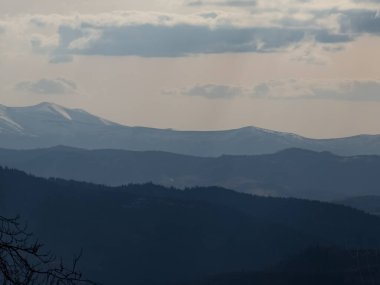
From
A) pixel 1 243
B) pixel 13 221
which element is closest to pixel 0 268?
pixel 1 243

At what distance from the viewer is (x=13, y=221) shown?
1521cm

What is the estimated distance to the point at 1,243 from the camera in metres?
13.5

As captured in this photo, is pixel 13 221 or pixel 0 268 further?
pixel 13 221

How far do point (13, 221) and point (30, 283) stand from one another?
1.28 meters

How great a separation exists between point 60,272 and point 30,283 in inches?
25.9

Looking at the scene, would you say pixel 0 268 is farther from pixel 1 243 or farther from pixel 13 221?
pixel 13 221

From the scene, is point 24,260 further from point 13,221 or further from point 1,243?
point 13,221

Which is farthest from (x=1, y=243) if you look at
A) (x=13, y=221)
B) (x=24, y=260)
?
(x=13, y=221)

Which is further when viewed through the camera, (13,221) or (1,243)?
(13,221)

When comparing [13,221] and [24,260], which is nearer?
[24,260]

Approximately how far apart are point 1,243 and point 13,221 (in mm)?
1747

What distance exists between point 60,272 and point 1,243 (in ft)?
3.04

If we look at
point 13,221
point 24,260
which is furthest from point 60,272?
point 13,221

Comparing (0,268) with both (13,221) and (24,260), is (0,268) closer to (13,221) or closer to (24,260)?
(24,260)
